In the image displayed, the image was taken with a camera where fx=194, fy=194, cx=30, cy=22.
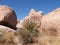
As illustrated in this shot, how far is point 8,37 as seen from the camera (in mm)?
15812

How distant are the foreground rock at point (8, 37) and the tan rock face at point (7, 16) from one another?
1756 mm

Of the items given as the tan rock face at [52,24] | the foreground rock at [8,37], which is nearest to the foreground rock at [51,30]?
the tan rock face at [52,24]

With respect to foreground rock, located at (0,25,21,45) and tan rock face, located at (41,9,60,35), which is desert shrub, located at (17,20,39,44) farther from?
tan rock face, located at (41,9,60,35)

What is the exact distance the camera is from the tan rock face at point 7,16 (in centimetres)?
1808

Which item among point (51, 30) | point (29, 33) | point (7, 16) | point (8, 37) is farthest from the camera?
point (51, 30)

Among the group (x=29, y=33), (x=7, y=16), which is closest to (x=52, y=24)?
(x=29, y=33)

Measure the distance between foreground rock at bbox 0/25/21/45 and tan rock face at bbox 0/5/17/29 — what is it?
1.76 metres

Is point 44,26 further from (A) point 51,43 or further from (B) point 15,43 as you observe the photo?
(B) point 15,43

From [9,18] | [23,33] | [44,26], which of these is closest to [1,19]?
[9,18]

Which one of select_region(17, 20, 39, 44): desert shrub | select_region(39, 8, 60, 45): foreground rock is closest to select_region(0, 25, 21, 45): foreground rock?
select_region(17, 20, 39, 44): desert shrub

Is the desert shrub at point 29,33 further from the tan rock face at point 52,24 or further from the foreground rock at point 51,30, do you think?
the tan rock face at point 52,24

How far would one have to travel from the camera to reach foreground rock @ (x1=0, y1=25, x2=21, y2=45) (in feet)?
50.3

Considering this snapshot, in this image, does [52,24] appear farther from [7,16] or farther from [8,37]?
[8,37]

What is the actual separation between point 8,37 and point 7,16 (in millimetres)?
3016
